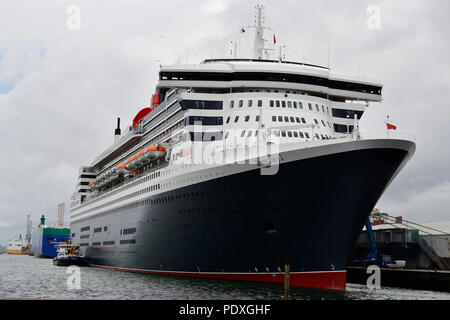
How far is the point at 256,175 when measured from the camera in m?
24.8

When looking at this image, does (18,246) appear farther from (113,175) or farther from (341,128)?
(341,128)

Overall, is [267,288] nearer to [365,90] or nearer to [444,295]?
[444,295]

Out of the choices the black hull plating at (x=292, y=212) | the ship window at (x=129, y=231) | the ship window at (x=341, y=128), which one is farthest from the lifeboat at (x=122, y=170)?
the ship window at (x=341, y=128)

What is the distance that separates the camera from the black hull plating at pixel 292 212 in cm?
2395

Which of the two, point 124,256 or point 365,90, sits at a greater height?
point 365,90

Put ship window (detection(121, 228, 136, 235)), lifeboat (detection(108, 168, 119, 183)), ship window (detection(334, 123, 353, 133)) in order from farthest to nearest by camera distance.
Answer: lifeboat (detection(108, 168, 119, 183)) → ship window (detection(121, 228, 136, 235)) → ship window (detection(334, 123, 353, 133))

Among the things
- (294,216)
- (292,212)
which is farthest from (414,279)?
(292,212)

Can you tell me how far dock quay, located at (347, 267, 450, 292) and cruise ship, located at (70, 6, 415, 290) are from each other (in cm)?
841

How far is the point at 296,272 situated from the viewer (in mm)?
24750

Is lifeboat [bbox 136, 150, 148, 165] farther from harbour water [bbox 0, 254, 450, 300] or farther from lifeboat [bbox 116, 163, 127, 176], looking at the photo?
harbour water [bbox 0, 254, 450, 300]

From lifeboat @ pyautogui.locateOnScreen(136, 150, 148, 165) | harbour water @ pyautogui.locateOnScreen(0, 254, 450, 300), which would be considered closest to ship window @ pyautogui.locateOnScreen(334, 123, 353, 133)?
harbour water @ pyautogui.locateOnScreen(0, 254, 450, 300)

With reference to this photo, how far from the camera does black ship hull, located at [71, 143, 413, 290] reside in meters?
24.0
